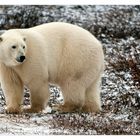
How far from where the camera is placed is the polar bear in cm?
843

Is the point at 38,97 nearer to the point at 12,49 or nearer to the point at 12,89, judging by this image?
the point at 12,89

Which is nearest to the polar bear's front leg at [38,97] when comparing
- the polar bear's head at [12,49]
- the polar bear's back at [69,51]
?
the polar bear's back at [69,51]

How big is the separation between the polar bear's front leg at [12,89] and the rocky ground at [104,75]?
0.22 m

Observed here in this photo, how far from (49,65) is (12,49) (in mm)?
704

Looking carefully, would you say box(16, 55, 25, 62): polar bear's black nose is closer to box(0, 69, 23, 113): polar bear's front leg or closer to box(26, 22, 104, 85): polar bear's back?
box(0, 69, 23, 113): polar bear's front leg

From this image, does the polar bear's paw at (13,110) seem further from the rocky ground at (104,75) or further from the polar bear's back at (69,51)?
the polar bear's back at (69,51)

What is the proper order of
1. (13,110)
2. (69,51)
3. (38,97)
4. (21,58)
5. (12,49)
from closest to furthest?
(21,58) → (12,49) → (38,97) → (13,110) → (69,51)

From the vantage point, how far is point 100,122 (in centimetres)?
812

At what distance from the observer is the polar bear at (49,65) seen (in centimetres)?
843

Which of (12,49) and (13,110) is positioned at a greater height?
(12,49)

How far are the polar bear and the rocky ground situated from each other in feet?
1.10

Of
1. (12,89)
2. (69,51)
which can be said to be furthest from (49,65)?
(12,89)

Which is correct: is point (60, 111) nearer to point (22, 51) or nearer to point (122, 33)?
point (22, 51)

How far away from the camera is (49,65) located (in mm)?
8727
